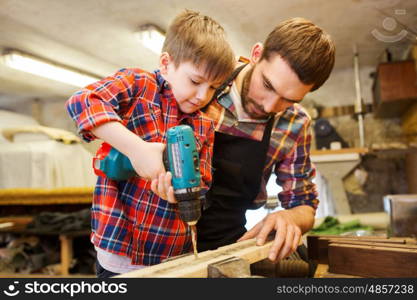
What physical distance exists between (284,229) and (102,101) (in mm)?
589

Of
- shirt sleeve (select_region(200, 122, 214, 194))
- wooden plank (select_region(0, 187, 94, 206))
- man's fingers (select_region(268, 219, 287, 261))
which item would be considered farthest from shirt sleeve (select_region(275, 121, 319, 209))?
wooden plank (select_region(0, 187, 94, 206))

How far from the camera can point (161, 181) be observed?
747mm

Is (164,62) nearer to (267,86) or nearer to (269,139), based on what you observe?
(267,86)

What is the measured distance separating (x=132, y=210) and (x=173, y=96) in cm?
31

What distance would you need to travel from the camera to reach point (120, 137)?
740mm

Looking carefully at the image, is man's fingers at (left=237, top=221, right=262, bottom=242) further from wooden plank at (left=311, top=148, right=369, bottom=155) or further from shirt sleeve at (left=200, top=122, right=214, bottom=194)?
wooden plank at (left=311, top=148, right=369, bottom=155)

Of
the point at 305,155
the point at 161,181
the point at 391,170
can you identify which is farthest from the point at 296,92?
the point at 391,170

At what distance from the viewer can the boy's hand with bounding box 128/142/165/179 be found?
0.74m

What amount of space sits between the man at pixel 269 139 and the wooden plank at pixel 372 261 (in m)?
0.13

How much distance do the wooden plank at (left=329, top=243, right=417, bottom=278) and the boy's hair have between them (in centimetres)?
59

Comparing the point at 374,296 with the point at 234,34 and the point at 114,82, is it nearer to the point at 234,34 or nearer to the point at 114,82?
the point at 114,82

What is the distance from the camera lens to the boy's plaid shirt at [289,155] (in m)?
1.16

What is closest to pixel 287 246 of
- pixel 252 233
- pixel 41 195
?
pixel 252 233

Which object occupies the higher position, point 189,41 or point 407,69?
point 407,69
